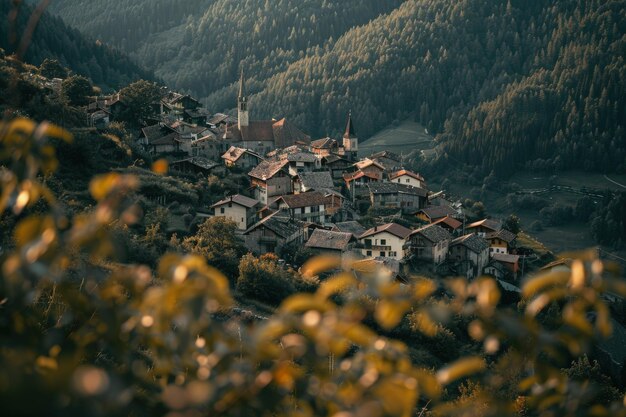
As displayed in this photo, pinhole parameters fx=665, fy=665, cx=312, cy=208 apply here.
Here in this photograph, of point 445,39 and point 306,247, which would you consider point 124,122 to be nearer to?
point 306,247

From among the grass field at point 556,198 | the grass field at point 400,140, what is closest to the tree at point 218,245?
the grass field at point 556,198

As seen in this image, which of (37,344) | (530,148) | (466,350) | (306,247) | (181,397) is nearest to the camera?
(181,397)

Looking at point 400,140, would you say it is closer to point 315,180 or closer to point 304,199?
point 315,180

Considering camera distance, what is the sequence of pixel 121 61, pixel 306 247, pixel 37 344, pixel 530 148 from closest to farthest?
1. pixel 37 344
2. pixel 306 247
3. pixel 121 61
4. pixel 530 148

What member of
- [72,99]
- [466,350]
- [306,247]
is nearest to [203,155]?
[72,99]

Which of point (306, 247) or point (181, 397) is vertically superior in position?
point (181, 397)

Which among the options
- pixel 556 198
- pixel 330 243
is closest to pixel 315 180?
pixel 330 243

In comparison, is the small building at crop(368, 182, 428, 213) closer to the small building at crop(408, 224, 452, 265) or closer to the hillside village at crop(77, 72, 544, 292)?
the hillside village at crop(77, 72, 544, 292)
